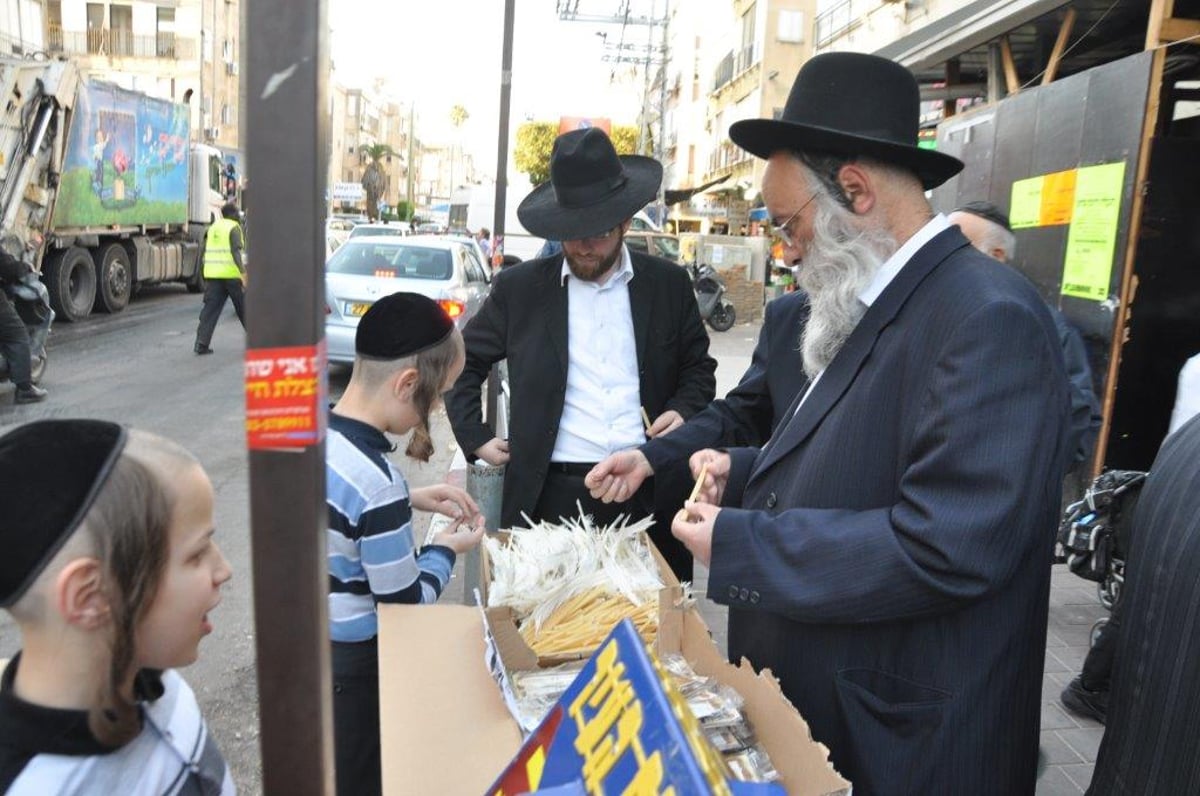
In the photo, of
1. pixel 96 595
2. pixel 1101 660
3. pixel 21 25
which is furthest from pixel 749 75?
pixel 96 595

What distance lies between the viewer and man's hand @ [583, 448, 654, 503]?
2.68 m

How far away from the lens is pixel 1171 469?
1.47m

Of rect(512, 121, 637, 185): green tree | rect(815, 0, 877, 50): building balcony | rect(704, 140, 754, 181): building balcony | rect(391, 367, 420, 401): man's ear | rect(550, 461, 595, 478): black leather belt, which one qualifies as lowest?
rect(550, 461, 595, 478): black leather belt

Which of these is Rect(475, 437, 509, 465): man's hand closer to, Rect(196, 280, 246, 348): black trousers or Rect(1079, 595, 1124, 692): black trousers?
Rect(1079, 595, 1124, 692): black trousers

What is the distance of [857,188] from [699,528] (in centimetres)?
76

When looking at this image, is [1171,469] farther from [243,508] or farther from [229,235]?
[229,235]

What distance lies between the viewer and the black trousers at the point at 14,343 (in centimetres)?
809

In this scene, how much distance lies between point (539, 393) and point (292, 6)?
2.40 metres

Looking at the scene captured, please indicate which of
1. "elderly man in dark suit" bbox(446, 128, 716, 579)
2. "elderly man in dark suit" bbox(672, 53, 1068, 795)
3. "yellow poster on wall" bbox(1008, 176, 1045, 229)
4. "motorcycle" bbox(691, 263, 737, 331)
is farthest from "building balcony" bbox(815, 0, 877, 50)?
"elderly man in dark suit" bbox(672, 53, 1068, 795)

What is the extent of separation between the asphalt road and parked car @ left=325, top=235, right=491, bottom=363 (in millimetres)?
771

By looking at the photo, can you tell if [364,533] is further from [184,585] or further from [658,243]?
[658,243]

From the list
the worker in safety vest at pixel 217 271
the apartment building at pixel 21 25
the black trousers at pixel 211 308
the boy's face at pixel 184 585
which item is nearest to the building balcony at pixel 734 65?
the apartment building at pixel 21 25

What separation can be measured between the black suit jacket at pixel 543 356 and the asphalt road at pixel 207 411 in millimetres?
961

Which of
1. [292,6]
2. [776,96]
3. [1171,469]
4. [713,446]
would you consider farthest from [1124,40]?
[776,96]
